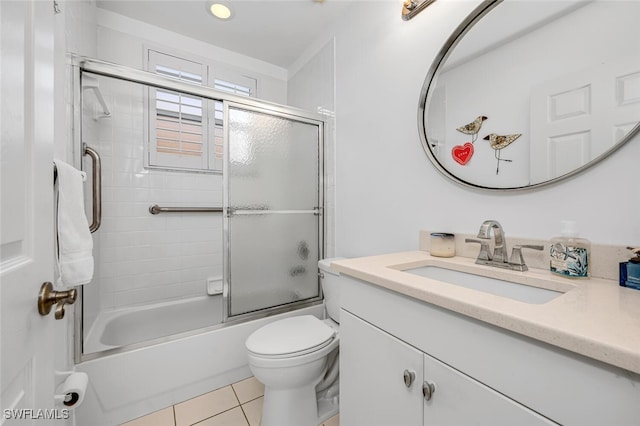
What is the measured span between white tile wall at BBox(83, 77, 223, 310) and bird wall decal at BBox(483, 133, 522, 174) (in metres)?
2.10

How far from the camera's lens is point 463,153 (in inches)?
42.8

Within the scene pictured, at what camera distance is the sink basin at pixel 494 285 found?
2.46ft

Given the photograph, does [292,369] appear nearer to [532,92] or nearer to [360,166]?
[360,166]

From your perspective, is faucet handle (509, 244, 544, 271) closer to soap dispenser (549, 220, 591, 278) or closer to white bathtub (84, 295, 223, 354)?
soap dispenser (549, 220, 591, 278)

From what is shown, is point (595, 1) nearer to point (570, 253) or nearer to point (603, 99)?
point (603, 99)

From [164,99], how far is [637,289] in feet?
9.00

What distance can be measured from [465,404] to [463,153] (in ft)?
3.03

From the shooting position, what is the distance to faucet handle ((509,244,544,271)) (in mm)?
838

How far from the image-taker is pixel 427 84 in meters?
1.21

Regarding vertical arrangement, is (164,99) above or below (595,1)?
above

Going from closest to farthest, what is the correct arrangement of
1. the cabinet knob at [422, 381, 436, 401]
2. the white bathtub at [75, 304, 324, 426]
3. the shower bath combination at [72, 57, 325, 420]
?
the cabinet knob at [422, 381, 436, 401]
the white bathtub at [75, 304, 324, 426]
the shower bath combination at [72, 57, 325, 420]

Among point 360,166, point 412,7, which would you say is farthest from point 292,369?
point 412,7

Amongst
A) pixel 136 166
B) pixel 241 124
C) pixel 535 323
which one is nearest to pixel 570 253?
pixel 535 323

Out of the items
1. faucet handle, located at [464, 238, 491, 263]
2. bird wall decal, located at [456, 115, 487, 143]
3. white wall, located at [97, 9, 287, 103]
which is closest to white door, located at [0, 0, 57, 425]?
faucet handle, located at [464, 238, 491, 263]
